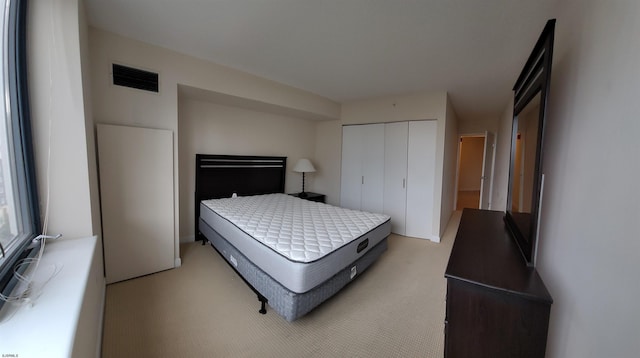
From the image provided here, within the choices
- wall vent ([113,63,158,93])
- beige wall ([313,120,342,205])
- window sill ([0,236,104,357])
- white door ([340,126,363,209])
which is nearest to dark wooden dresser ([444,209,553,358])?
window sill ([0,236,104,357])

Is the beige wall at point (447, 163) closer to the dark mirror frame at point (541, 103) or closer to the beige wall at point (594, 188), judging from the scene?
the dark mirror frame at point (541, 103)

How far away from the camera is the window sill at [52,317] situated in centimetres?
74

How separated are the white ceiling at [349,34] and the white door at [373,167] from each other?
1.25 metres

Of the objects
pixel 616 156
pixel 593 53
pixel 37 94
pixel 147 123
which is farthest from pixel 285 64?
pixel 616 156

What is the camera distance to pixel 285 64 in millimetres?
2863

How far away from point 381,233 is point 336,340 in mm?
1372

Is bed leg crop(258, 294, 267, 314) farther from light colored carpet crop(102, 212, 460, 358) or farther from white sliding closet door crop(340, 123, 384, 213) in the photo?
white sliding closet door crop(340, 123, 384, 213)

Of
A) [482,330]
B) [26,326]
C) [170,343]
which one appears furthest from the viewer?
[170,343]

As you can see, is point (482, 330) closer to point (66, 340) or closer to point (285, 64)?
point (66, 340)

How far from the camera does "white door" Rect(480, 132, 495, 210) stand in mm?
4922

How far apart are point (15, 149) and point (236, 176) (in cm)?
270

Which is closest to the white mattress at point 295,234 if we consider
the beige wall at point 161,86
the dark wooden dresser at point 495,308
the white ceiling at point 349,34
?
the beige wall at point 161,86

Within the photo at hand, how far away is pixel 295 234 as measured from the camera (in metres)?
2.28

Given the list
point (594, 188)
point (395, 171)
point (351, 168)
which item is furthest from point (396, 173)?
point (594, 188)
